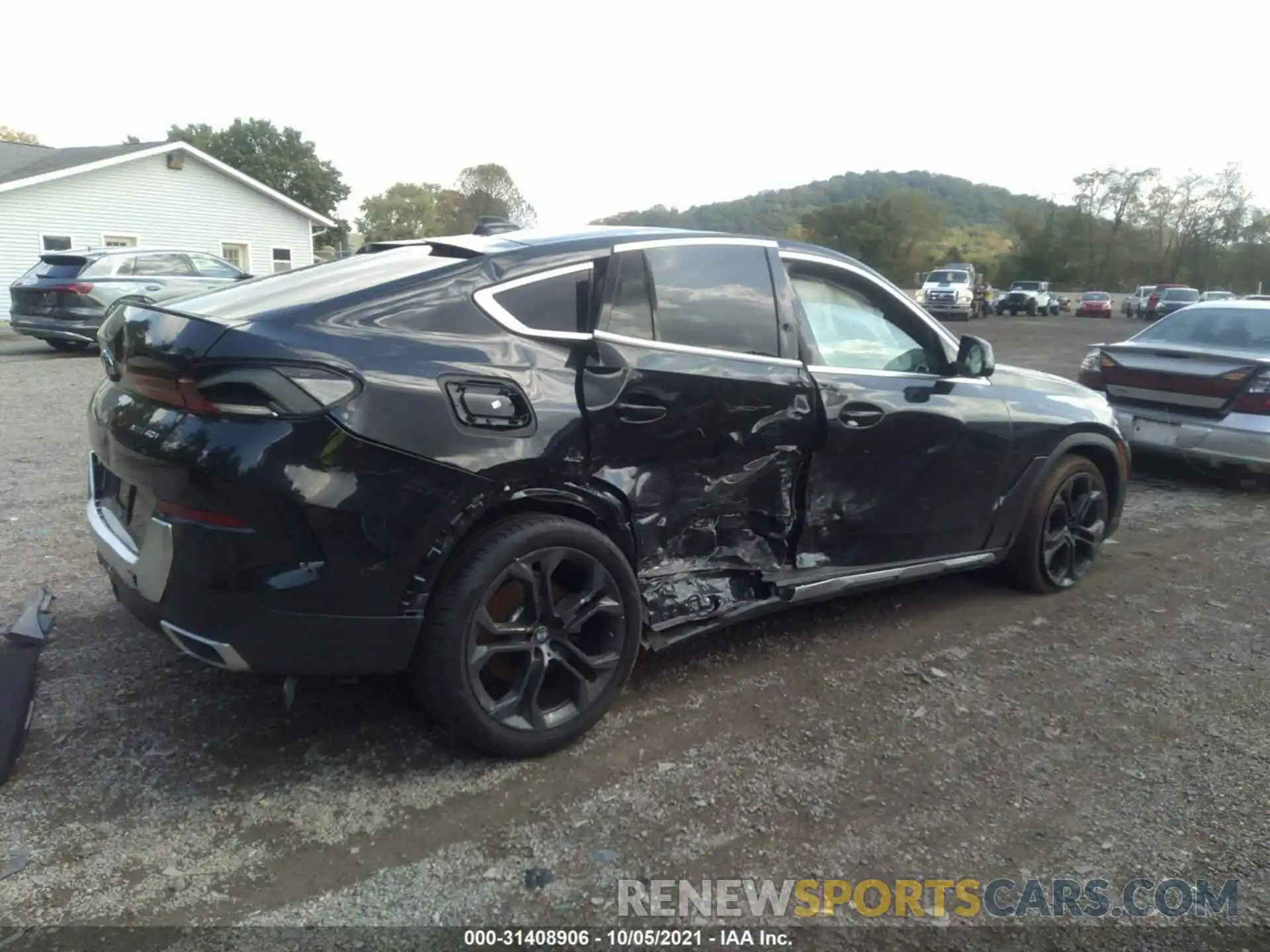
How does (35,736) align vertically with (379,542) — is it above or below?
below

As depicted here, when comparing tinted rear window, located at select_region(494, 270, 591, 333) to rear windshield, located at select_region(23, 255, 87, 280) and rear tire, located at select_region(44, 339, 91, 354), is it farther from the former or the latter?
rear tire, located at select_region(44, 339, 91, 354)

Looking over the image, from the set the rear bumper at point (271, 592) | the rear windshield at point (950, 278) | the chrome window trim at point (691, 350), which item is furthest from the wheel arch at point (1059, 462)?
the rear windshield at point (950, 278)

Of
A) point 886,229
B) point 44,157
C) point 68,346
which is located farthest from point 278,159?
point 68,346

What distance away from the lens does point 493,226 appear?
446 centimetres

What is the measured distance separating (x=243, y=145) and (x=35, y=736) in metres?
61.6

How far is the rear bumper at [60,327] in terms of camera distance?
14.3m

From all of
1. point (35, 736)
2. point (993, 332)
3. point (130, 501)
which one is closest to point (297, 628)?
point (130, 501)

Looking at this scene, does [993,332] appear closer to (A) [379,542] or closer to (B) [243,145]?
(A) [379,542]

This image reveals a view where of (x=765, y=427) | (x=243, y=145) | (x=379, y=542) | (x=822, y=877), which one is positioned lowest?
(x=822, y=877)

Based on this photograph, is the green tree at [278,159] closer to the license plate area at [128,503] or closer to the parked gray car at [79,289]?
the parked gray car at [79,289]

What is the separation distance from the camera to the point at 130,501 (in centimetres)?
297

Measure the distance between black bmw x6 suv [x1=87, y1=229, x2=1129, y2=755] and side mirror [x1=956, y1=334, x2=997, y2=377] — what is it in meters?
0.01

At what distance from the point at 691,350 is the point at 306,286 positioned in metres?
1.37

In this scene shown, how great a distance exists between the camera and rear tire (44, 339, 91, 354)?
48.4 feet
